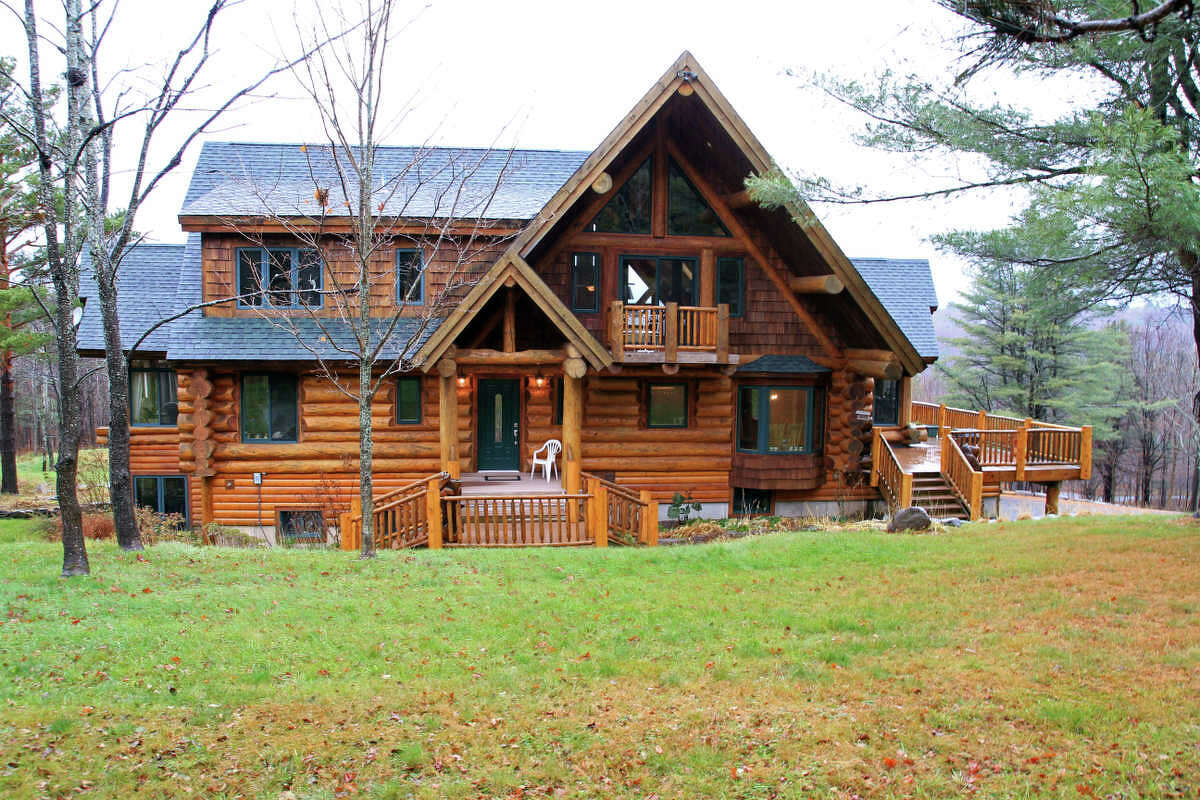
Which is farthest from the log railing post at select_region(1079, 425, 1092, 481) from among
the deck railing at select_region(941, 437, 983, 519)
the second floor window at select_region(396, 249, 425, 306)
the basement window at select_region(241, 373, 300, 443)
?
the basement window at select_region(241, 373, 300, 443)

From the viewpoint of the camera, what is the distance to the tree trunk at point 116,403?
1049 centimetres

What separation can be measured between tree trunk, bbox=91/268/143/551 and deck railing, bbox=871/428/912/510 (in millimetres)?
14558

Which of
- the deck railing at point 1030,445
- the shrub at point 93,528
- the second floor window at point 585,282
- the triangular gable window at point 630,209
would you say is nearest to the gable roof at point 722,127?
the triangular gable window at point 630,209

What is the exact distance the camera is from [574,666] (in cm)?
730

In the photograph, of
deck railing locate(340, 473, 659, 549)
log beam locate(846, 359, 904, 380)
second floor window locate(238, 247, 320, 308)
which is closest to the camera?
deck railing locate(340, 473, 659, 549)

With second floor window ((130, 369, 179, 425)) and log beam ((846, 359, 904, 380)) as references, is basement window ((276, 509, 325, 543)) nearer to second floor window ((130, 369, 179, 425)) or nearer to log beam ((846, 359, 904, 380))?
second floor window ((130, 369, 179, 425))

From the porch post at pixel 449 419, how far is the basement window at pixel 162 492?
23.9 feet

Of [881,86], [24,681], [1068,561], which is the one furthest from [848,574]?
[24,681]

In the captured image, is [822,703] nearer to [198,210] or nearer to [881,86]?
[881,86]

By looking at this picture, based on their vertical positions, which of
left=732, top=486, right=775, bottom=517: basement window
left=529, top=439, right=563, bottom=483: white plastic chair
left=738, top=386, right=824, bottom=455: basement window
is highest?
left=738, top=386, right=824, bottom=455: basement window

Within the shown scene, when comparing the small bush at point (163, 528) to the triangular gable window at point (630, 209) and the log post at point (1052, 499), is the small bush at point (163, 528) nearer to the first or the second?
the triangular gable window at point (630, 209)

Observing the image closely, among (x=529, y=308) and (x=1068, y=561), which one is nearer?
(x=1068, y=561)

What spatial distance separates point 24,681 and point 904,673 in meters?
7.54

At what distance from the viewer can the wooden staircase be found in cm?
1723
